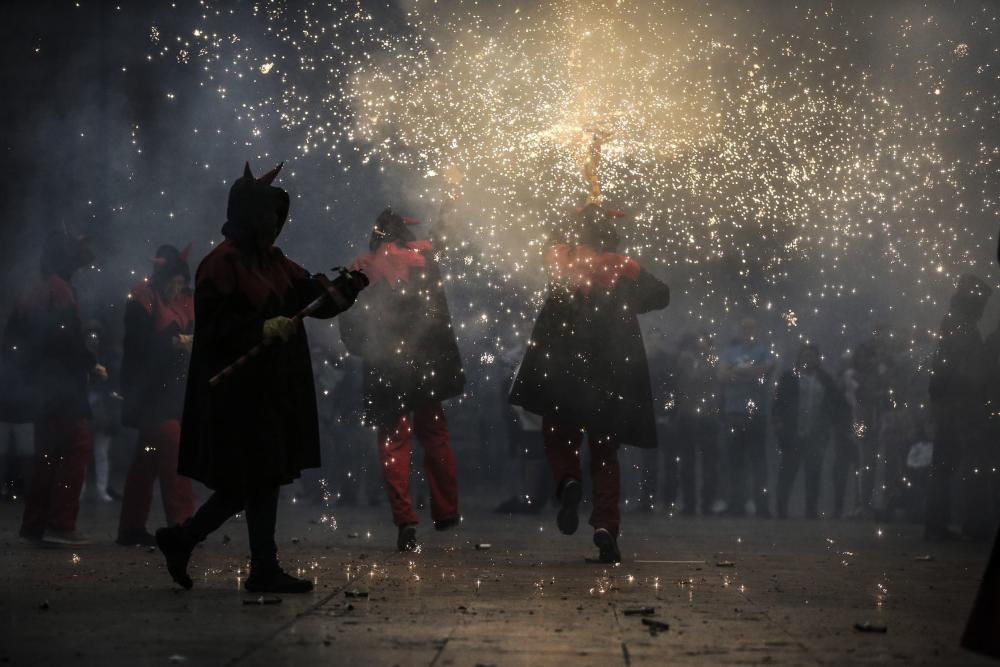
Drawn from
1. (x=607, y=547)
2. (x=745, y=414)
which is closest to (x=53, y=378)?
(x=607, y=547)

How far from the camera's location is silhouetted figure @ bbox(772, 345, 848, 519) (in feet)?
48.9

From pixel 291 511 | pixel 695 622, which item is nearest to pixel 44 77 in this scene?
pixel 291 511

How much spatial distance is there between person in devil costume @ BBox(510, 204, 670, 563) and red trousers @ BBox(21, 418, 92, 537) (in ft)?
10.4

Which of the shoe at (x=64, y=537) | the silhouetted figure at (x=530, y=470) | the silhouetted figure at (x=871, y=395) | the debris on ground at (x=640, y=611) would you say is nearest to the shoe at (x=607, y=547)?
the debris on ground at (x=640, y=611)

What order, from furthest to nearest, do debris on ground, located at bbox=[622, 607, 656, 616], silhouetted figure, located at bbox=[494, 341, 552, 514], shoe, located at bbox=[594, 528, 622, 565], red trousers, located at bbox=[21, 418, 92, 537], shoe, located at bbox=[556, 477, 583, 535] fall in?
silhouetted figure, located at bbox=[494, 341, 552, 514] < red trousers, located at bbox=[21, 418, 92, 537] < shoe, located at bbox=[556, 477, 583, 535] < shoe, located at bbox=[594, 528, 622, 565] < debris on ground, located at bbox=[622, 607, 656, 616]

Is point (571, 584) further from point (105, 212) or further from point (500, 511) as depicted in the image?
point (105, 212)

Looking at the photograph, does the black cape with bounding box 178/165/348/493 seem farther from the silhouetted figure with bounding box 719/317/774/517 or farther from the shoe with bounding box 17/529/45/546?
the silhouetted figure with bounding box 719/317/774/517

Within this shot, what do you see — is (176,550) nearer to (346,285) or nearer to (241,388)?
(241,388)

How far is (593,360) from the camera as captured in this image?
902 cm

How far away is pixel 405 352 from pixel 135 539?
7.09 ft

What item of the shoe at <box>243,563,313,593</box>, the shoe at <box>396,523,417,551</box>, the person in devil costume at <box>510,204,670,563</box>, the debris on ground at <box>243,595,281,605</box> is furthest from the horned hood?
the shoe at <box>396,523,417,551</box>

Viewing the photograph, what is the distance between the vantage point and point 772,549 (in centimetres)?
989

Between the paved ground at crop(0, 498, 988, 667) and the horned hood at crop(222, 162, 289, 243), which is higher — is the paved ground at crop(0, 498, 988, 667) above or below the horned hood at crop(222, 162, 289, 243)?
below

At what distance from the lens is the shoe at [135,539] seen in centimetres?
962
